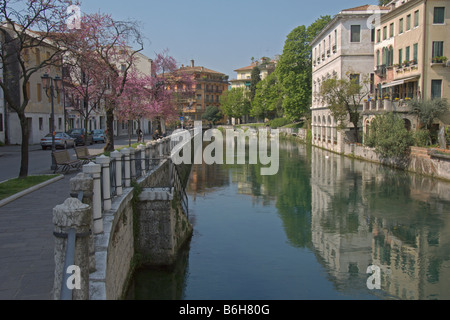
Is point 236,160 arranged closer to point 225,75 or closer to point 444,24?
point 444,24

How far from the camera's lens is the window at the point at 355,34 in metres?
39.2

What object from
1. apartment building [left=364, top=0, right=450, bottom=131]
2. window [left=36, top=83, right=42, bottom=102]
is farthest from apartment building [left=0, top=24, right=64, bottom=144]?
apartment building [left=364, top=0, right=450, bottom=131]

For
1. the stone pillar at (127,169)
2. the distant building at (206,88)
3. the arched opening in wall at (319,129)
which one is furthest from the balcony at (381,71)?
the distant building at (206,88)

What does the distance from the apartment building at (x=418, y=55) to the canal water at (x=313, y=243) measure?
23.2 feet

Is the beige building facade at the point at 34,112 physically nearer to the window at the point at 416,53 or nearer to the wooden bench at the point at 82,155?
the wooden bench at the point at 82,155

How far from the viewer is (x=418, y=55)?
28.9m

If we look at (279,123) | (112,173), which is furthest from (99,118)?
(112,173)

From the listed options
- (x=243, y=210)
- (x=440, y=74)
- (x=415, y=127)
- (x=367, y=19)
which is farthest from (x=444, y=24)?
(x=243, y=210)

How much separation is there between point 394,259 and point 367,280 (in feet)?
6.19

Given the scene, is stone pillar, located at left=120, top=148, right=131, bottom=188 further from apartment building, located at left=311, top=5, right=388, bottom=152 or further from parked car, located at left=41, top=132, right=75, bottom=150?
apartment building, located at left=311, top=5, right=388, bottom=152

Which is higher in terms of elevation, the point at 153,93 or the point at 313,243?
the point at 153,93

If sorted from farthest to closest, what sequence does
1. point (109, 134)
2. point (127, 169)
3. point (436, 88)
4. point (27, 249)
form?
point (436, 88) → point (109, 134) → point (127, 169) → point (27, 249)

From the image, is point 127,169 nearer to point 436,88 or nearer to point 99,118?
point 436,88

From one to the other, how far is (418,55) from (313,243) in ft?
67.4
